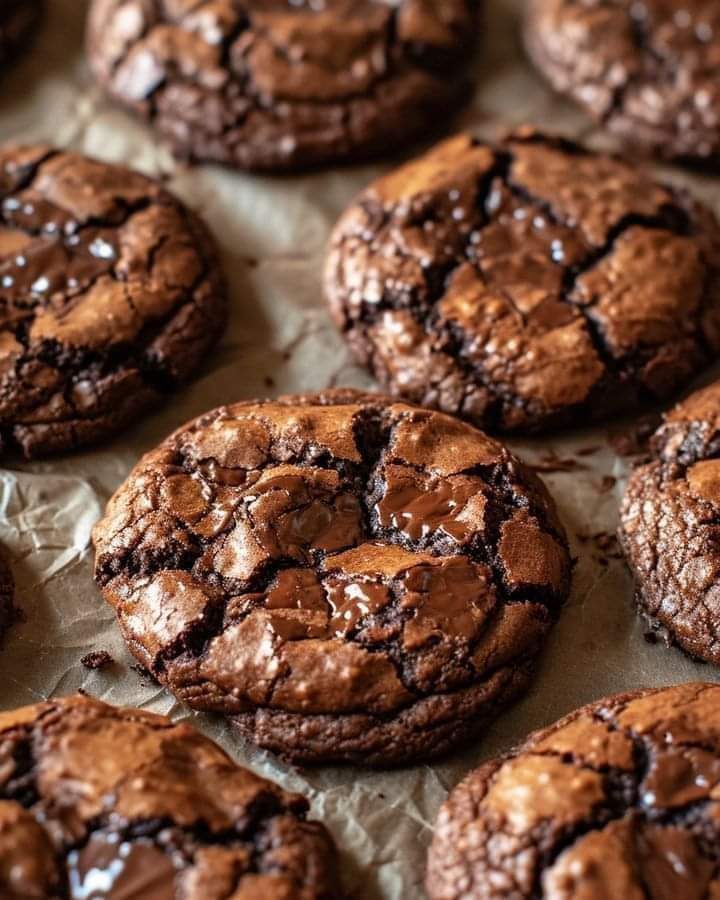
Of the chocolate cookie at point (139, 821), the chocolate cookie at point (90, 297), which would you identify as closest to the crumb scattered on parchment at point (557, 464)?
the chocolate cookie at point (90, 297)

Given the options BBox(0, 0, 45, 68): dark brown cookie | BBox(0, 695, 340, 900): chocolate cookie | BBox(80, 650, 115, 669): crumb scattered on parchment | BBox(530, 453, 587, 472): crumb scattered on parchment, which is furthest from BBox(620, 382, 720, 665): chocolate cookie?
BBox(0, 0, 45, 68): dark brown cookie

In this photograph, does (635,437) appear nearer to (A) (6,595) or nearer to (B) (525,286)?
(B) (525,286)

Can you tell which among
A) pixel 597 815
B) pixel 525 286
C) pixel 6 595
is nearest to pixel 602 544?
pixel 525 286

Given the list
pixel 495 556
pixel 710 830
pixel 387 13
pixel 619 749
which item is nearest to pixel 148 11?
pixel 387 13

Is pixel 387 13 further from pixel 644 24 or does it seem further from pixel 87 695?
pixel 87 695

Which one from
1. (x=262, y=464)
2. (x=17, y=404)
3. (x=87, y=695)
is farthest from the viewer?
(x=17, y=404)

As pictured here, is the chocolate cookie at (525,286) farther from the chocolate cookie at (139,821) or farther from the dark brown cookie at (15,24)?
the dark brown cookie at (15,24)
